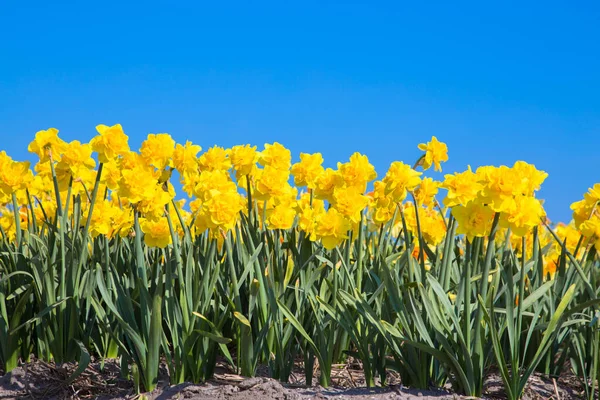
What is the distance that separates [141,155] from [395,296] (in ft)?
4.30

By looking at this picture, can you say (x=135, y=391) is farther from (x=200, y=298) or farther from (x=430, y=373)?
(x=430, y=373)

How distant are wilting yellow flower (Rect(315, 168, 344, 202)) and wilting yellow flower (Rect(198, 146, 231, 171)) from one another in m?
0.56

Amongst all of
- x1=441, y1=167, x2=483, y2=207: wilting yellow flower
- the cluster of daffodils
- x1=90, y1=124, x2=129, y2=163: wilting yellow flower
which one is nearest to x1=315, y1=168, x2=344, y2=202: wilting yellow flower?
the cluster of daffodils

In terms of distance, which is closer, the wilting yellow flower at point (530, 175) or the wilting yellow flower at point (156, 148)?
the wilting yellow flower at point (530, 175)

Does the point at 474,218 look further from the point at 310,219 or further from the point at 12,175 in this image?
the point at 12,175

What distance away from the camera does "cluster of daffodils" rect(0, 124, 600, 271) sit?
2473mm

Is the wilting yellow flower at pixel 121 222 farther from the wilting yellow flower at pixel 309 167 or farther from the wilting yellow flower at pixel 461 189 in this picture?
the wilting yellow flower at pixel 461 189

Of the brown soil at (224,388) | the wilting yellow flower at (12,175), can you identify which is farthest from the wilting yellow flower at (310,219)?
the wilting yellow flower at (12,175)

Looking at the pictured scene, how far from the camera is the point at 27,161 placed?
3.60 meters

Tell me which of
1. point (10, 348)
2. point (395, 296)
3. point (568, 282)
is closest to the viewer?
point (395, 296)

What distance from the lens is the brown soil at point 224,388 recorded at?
2.77 meters

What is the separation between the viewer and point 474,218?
97.7 inches

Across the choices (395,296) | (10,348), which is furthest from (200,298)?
(10,348)

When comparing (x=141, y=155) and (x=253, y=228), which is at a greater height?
(x=141, y=155)
